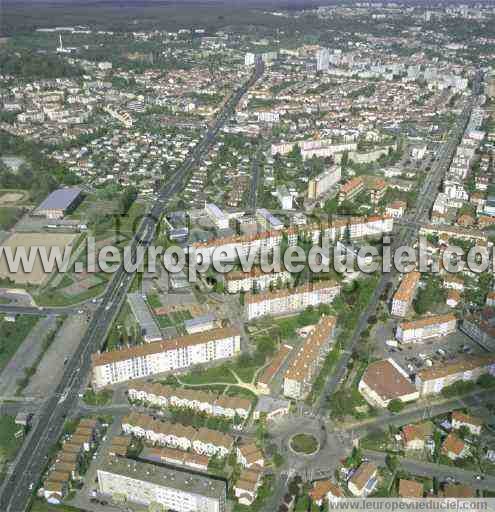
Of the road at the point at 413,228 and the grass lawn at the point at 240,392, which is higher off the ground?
the road at the point at 413,228

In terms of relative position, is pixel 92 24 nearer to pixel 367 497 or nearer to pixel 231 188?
pixel 231 188

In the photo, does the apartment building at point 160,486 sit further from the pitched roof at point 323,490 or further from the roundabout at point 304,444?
the roundabout at point 304,444

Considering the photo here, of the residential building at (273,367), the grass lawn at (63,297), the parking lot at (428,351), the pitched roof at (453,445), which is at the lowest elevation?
the parking lot at (428,351)

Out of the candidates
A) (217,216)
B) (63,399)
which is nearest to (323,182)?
(217,216)

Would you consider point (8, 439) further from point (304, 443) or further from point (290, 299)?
point (290, 299)

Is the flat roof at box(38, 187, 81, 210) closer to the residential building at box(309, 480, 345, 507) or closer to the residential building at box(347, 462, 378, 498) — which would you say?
the residential building at box(309, 480, 345, 507)

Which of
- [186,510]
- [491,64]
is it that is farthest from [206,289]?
[491,64]

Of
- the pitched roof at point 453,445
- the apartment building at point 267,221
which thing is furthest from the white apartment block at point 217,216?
the pitched roof at point 453,445
